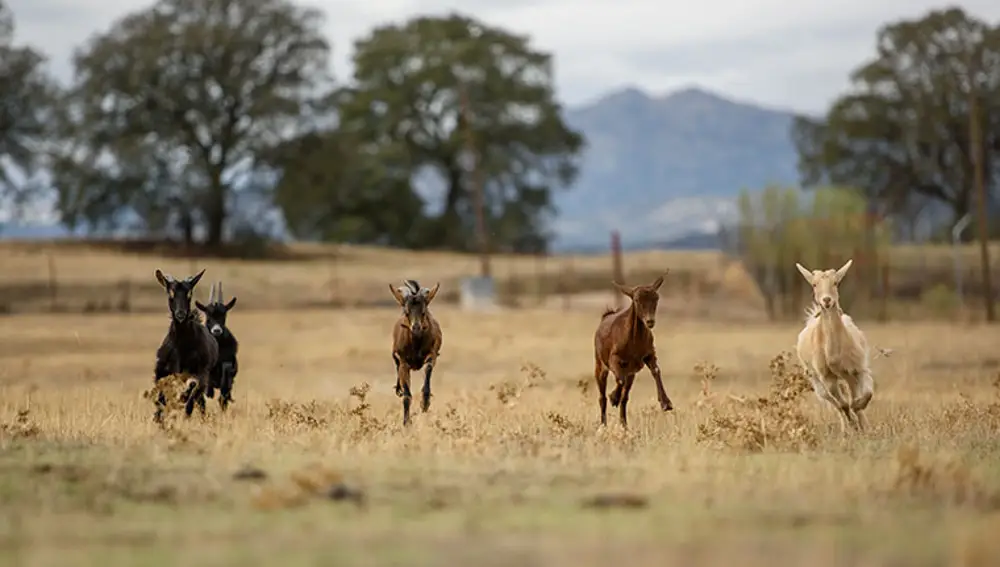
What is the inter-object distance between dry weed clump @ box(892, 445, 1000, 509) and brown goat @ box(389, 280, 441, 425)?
7530 mm

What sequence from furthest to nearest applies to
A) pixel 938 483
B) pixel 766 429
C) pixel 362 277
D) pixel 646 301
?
1. pixel 362 277
2. pixel 646 301
3. pixel 766 429
4. pixel 938 483

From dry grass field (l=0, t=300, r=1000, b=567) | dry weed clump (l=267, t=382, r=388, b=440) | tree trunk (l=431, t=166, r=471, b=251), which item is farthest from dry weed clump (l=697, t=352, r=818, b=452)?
tree trunk (l=431, t=166, r=471, b=251)

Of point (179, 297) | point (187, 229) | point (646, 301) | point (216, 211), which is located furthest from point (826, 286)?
point (187, 229)

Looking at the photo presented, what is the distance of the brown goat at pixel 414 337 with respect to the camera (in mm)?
17719

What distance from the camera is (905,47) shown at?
245ft

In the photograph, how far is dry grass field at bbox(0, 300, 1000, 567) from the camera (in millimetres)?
8672

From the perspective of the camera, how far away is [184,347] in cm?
1766

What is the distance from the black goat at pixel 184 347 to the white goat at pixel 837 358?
7280mm

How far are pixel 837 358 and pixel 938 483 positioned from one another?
5689mm

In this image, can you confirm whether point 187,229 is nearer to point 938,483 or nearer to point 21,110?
point 21,110

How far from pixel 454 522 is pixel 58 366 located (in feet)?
76.4

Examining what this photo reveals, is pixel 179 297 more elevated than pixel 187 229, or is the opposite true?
pixel 187 229

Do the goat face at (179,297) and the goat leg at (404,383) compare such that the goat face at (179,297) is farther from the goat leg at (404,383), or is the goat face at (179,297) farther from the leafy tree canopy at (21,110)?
the leafy tree canopy at (21,110)

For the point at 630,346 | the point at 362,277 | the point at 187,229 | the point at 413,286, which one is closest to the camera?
the point at 630,346
